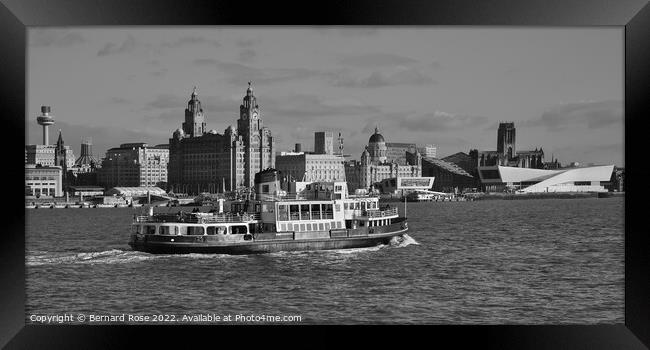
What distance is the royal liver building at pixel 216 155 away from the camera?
3612cm

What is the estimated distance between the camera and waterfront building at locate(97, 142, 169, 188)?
39.3m

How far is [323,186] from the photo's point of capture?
1681 centimetres

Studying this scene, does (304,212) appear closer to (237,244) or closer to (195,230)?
(237,244)

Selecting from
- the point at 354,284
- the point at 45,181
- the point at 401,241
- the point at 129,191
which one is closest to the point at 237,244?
the point at 354,284

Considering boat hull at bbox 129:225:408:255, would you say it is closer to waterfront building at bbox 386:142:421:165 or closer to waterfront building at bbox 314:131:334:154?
waterfront building at bbox 314:131:334:154

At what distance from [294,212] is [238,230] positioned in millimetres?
1094

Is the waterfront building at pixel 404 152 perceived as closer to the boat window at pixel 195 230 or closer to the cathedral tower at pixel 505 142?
the cathedral tower at pixel 505 142

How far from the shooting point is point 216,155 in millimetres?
41656

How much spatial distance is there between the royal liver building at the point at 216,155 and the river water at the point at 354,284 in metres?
18.2

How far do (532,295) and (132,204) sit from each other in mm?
39105

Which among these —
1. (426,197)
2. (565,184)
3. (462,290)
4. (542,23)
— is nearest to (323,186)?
(462,290)

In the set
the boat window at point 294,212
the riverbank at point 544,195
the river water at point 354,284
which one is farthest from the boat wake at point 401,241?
the riverbank at point 544,195
